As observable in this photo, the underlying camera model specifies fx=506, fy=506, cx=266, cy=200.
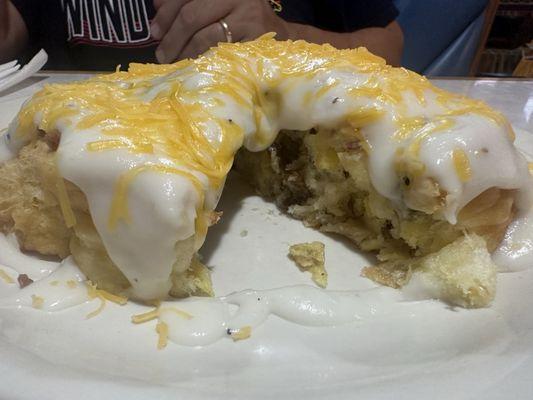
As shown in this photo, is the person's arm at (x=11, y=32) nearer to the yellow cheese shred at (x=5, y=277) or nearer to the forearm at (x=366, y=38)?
the forearm at (x=366, y=38)

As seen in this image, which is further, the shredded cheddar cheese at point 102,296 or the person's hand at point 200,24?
the person's hand at point 200,24

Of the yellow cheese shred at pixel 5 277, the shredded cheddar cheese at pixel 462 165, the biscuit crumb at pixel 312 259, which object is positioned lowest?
the biscuit crumb at pixel 312 259

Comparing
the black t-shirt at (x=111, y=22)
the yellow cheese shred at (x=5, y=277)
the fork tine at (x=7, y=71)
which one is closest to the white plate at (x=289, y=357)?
the yellow cheese shred at (x=5, y=277)

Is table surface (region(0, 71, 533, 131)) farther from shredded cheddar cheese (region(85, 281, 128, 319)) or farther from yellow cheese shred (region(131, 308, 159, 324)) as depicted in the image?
yellow cheese shred (region(131, 308, 159, 324))

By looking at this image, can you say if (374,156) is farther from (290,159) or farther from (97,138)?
(97,138)

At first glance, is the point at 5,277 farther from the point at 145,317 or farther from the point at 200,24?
the point at 200,24

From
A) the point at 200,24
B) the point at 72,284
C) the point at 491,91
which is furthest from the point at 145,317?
the point at 491,91


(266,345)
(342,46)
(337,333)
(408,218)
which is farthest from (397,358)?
(342,46)

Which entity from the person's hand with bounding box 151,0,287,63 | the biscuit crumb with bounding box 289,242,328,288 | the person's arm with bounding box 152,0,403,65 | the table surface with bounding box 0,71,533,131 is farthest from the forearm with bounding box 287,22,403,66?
the biscuit crumb with bounding box 289,242,328,288

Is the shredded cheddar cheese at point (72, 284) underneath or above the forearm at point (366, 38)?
above
